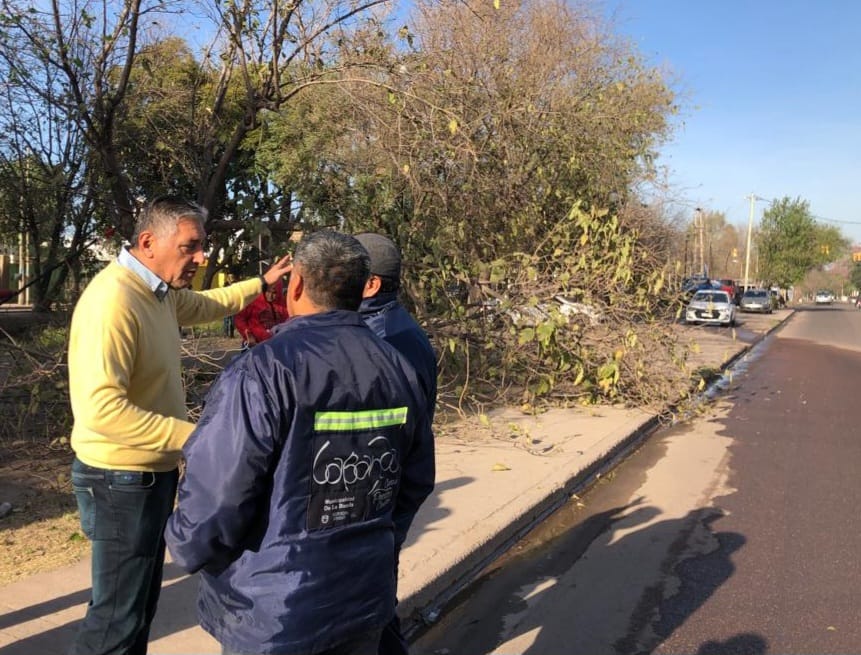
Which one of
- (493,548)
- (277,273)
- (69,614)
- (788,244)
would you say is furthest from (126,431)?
(788,244)

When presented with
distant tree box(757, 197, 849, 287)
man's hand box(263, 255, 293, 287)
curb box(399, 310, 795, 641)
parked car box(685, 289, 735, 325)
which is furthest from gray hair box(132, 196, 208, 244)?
distant tree box(757, 197, 849, 287)

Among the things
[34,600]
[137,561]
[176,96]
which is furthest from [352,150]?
[137,561]

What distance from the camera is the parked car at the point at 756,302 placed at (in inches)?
1720

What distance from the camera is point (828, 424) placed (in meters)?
9.34

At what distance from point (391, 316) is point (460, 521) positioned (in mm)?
2689

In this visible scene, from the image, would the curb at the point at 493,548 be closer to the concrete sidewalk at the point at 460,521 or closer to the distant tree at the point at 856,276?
the concrete sidewalk at the point at 460,521

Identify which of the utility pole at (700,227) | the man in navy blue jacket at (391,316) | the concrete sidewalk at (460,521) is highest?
the utility pole at (700,227)

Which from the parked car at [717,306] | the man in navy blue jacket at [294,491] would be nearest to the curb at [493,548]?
the man in navy blue jacket at [294,491]

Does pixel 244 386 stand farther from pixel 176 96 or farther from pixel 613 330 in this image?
pixel 613 330

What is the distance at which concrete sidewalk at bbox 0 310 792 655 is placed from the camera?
3.31m

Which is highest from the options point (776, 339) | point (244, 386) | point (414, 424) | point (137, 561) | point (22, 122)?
point (22, 122)

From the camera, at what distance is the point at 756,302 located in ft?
144

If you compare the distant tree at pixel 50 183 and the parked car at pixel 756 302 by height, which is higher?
the distant tree at pixel 50 183

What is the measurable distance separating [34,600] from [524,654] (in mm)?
2441
